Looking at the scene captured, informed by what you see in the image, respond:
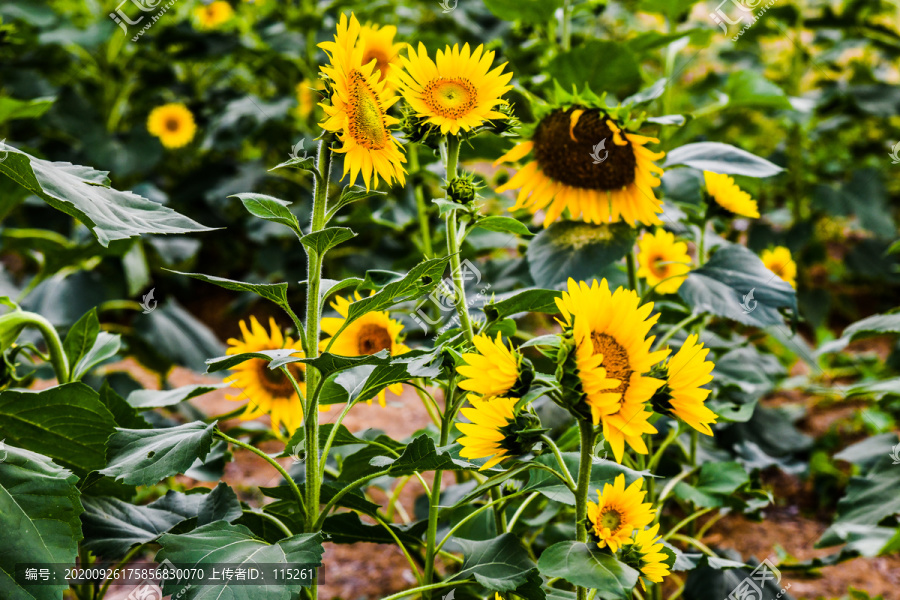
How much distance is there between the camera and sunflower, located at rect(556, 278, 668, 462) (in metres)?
0.53

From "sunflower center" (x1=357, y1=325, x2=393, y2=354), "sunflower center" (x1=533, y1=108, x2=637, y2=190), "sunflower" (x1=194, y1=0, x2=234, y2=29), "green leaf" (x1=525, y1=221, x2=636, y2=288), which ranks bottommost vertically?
"sunflower center" (x1=357, y1=325, x2=393, y2=354)

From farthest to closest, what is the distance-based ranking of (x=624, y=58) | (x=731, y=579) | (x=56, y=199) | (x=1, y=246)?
(x=1, y=246) < (x=624, y=58) < (x=731, y=579) < (x=56, y=199)

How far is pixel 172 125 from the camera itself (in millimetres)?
2223

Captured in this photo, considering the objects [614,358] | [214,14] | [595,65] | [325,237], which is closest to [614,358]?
[614,358]

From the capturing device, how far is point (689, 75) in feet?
10.6

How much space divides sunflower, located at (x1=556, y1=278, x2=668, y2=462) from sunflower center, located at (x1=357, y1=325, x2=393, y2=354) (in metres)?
0.30

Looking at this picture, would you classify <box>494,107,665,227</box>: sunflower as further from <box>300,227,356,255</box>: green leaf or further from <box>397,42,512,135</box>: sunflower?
<box>300,227,356,255</box>: green leaf

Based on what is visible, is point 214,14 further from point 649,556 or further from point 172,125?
point 649,556

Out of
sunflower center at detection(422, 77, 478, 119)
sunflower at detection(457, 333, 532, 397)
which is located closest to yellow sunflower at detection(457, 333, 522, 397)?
sunflower at detection(457, 333, 532, 397)

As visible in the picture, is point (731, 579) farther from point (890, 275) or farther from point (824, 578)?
point (890, 275)

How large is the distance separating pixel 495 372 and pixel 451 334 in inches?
6.2

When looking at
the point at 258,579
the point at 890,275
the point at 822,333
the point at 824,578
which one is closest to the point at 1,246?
the point at 258,579

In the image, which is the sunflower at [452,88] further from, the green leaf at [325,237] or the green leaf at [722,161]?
the green leaf at [722,161]

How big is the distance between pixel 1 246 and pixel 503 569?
1.49 metres
